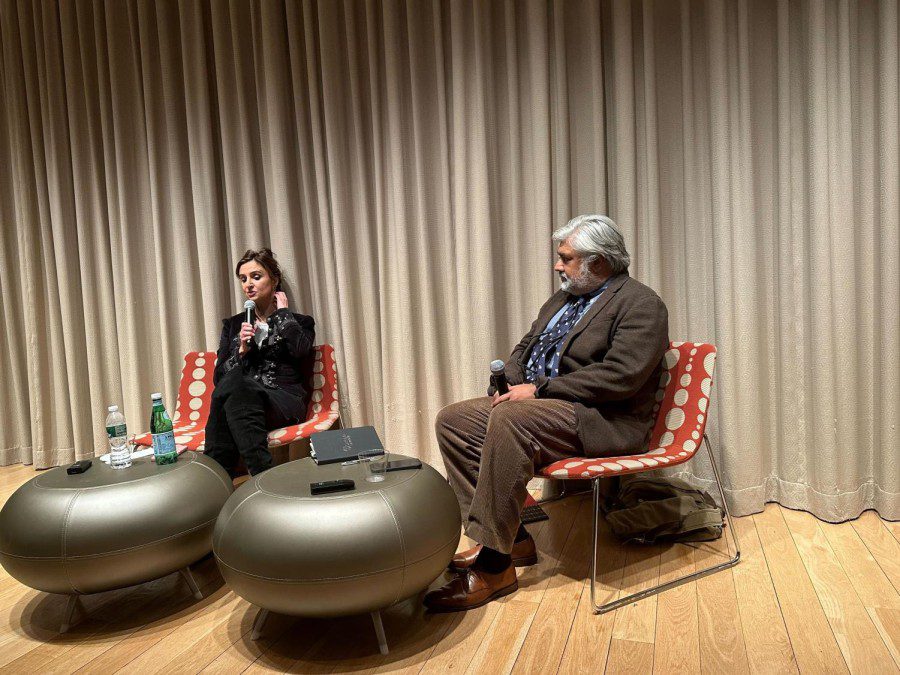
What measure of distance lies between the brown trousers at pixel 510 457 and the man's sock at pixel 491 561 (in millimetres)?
82

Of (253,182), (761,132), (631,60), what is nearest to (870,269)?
(761,132)

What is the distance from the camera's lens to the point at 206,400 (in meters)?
3.57

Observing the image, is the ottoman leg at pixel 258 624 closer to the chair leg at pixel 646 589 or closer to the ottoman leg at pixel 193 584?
the ottoman leg at pixel 193 584

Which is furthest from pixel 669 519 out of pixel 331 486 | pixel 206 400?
pixel 206 400

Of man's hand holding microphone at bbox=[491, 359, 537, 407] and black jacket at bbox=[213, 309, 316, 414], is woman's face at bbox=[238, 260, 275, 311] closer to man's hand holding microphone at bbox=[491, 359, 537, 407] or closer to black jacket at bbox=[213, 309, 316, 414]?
black jacket at bbox=[213, 309, 316, 414]

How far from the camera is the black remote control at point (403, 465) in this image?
2.23 meters

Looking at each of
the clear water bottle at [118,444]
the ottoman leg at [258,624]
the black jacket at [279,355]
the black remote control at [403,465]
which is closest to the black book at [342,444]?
the black remote control at [403,465]

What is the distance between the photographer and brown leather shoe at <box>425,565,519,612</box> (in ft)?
7.34

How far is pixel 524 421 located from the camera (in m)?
2.34

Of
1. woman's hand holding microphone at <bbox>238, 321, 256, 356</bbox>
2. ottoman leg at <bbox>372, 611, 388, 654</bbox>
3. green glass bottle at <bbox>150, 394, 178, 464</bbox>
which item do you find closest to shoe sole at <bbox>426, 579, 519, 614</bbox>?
ottoman leg at <bbox>372, 611, 388, 654</bbox>

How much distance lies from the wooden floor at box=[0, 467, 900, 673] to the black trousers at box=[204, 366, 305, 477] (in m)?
0.53

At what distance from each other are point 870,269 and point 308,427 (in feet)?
7.76

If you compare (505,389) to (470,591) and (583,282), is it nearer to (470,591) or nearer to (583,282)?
(583,282)

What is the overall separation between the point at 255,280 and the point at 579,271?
160cm
